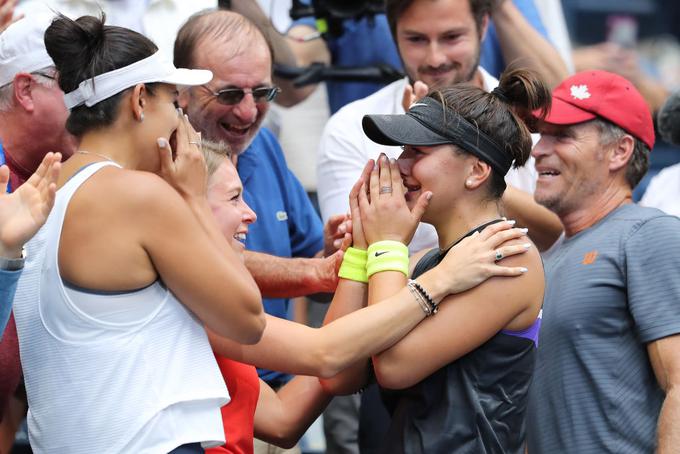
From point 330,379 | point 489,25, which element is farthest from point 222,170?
point 489,25

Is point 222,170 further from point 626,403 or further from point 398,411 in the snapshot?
point 626,403

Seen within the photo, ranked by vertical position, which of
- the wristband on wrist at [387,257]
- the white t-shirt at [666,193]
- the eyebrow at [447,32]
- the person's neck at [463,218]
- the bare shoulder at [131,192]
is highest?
the bare shoulder at [131,192]

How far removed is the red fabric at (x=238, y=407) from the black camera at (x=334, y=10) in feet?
7.18

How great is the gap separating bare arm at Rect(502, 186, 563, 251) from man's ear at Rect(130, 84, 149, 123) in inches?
68.2

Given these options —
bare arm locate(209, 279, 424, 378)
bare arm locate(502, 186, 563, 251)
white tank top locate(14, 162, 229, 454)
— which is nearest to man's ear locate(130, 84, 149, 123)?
white tank top locate(14, 162, 229, 454)

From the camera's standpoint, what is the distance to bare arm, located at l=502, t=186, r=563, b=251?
4.12m

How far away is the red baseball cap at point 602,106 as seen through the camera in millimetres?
3986

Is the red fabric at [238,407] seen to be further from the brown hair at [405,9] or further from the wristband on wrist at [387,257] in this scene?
the brown hair at [405,9]

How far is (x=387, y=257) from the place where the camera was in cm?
305

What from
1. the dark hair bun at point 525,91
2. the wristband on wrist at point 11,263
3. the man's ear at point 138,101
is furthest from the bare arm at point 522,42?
the wristband on wrist at point 11,263

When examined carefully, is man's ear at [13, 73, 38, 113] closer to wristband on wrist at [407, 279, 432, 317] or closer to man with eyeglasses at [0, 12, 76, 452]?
man with eyeglasses at [0, 12, 76, 452]

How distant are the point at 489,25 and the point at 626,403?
2179mm

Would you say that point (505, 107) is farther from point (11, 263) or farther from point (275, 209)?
point (11, 263)

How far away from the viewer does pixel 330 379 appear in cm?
326
